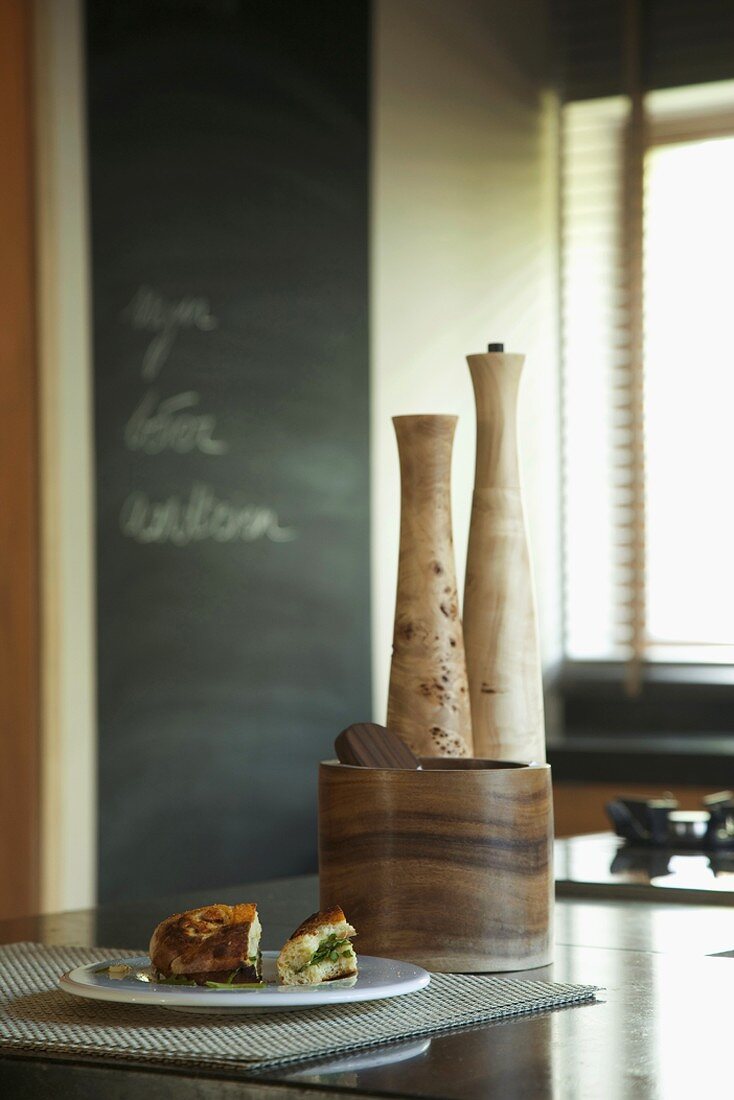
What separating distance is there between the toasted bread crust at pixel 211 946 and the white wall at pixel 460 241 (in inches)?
96.7

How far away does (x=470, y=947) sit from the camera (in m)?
0.99

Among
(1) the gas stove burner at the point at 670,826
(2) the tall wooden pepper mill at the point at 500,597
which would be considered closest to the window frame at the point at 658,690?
(1) the gas stove burner at the point at 670,826

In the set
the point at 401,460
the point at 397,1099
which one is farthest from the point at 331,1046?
the point at 401,460

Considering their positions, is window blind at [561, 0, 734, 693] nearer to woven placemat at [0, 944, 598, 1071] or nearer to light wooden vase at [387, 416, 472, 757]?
light wooden vase at [387, 416, 472, 757]

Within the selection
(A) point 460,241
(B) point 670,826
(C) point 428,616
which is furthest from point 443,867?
(A) point 460,241

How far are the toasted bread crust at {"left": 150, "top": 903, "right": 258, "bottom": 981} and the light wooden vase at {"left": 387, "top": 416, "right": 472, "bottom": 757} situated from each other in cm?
30

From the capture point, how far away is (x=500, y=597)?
1.16 m

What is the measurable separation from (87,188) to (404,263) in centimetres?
90

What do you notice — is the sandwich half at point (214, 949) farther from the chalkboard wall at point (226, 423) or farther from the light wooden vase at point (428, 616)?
the chalkboard wall at point (226, 423)

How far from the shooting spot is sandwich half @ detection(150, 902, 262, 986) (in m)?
0.84

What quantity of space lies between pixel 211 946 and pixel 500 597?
396 millimetres

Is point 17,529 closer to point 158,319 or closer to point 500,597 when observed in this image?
point 158,319

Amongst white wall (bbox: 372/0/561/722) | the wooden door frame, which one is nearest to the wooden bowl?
the wooden door frame

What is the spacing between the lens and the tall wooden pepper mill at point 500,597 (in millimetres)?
1162
